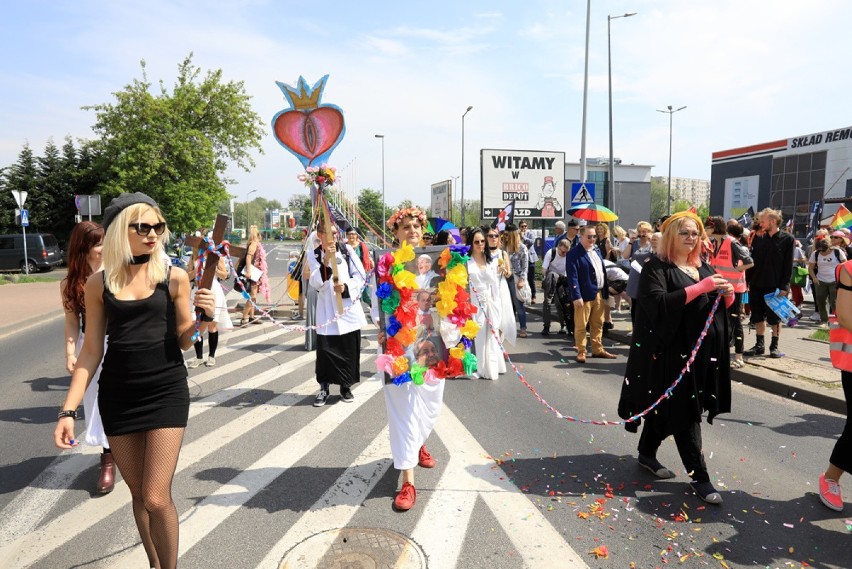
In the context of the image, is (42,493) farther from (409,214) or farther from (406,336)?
A: (409,214)

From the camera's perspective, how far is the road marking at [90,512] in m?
3.41

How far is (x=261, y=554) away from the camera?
10.8ft

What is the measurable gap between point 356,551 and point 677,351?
2573 millimetres

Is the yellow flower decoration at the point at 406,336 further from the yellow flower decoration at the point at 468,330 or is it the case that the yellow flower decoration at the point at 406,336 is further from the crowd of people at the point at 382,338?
the yellow flower decoration at the point at 468,330

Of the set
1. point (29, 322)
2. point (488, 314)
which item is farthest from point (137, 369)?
point (29, 322)

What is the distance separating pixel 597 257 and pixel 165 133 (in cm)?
2852

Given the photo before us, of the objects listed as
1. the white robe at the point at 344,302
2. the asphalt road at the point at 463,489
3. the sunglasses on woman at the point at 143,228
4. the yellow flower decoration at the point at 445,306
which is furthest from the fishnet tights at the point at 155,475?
the white robe at the point at 344,302

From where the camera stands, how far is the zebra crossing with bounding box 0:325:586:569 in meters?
3.36

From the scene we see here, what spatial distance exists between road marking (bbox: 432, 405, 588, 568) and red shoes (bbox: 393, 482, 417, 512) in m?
0.18

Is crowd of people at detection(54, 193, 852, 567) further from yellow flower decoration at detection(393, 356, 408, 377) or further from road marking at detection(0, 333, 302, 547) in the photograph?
road marking at detection(0, 333, 302, 547)

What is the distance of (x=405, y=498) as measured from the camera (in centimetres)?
384

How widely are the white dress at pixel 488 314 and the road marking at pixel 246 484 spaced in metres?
2.14

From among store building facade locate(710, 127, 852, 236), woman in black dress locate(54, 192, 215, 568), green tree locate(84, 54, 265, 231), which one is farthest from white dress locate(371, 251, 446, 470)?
store building facade locate(710, 127, 852, 236)

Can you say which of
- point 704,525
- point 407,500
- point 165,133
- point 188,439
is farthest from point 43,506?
point 165,133
